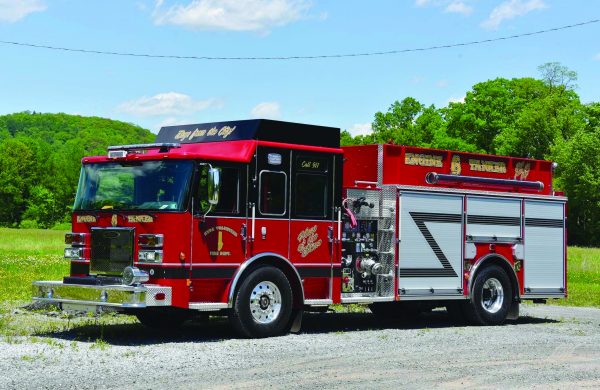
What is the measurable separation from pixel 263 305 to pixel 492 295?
5.39 meters

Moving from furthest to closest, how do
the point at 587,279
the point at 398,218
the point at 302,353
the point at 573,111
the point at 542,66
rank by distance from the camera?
the point at 542,66 < the point at 573,111 < the point at 587,279 < the point at 398,218 < the point at 302,353

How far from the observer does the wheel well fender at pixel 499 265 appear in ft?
55.7

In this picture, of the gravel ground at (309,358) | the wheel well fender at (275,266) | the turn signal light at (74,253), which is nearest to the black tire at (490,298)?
the gravel ground at (309,358)

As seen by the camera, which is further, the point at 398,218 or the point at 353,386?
the point at 398,218

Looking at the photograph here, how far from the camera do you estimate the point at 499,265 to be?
17.6m

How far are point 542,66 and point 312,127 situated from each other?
254ft

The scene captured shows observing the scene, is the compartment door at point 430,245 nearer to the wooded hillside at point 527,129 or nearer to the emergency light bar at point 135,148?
the emergency light bar at point 135,148

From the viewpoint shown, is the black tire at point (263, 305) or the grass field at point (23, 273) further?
the grass field at point (23, 273)

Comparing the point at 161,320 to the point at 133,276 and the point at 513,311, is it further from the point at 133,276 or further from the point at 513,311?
the point at 513,311

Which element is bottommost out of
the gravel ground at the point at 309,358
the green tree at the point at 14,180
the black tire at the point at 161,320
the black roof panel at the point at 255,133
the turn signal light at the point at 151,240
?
the gravel ground at the point at 309,358

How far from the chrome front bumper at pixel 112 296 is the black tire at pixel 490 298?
6.39 m

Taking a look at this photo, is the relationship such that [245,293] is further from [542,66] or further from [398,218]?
[542,66]

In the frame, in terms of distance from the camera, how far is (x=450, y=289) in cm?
1662

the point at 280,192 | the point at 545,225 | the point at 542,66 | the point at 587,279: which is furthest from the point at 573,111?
the point at 280,192
